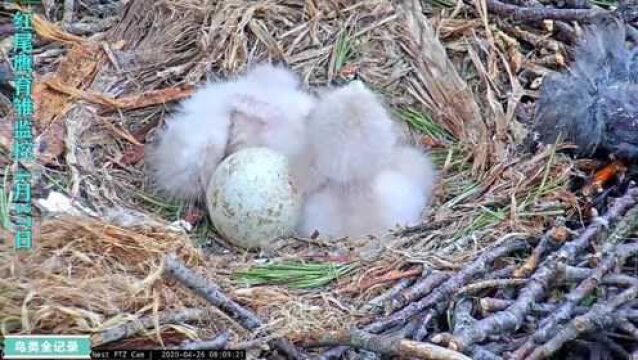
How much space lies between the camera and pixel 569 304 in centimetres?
181

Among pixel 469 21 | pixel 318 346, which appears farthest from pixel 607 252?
pixel 469 21

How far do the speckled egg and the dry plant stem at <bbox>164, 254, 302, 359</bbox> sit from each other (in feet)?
1.57

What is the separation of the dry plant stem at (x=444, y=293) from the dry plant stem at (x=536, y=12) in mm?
847

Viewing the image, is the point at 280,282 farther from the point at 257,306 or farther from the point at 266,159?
the point at 266,159

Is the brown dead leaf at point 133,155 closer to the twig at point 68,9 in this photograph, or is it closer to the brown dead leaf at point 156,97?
the brown dead leaf at point 156,97

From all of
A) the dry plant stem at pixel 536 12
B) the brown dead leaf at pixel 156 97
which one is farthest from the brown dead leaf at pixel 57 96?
the dry plant stem at pixel 536 12

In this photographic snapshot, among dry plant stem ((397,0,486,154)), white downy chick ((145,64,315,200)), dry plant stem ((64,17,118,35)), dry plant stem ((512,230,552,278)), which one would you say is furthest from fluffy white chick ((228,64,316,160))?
dry plant stem ((512,230,552,278))

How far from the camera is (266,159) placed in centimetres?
233

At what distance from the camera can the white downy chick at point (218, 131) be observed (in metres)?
2.44

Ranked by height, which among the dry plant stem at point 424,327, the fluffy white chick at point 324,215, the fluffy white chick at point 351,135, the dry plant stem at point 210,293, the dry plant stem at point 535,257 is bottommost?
the dry plant stem at point 424,327

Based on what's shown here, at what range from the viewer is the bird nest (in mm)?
1820

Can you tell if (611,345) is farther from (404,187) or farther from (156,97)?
(156,97)

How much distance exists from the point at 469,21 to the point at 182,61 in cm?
71

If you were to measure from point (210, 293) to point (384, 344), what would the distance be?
295 mm
